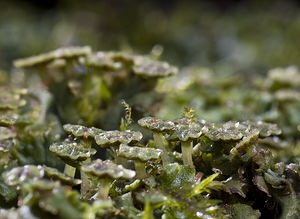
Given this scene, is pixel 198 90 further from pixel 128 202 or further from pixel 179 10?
pixel 179 10

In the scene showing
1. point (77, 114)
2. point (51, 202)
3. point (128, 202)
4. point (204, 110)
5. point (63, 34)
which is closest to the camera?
point (51, 202)

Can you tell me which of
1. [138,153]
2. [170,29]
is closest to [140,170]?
[138,153]

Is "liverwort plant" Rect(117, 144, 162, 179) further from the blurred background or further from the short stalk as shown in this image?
the blurred background

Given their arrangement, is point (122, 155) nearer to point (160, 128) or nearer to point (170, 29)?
point (160, 128)

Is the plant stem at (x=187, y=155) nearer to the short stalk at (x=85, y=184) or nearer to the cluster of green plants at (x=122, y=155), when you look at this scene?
the cluster of green plants at (x=122, y=155)

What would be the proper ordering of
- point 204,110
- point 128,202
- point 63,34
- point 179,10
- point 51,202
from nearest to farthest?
point 51,202, point 128,202, point 204,110, point 63,34, point 179,10

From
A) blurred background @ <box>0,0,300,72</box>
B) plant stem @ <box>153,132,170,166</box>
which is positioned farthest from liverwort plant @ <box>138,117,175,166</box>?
blurred background @ <box>0,0,300,72</box>

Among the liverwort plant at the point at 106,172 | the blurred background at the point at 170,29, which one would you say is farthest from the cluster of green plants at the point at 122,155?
the blurred background at the point at 170,29

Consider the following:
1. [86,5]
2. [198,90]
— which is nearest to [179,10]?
[86,5]
